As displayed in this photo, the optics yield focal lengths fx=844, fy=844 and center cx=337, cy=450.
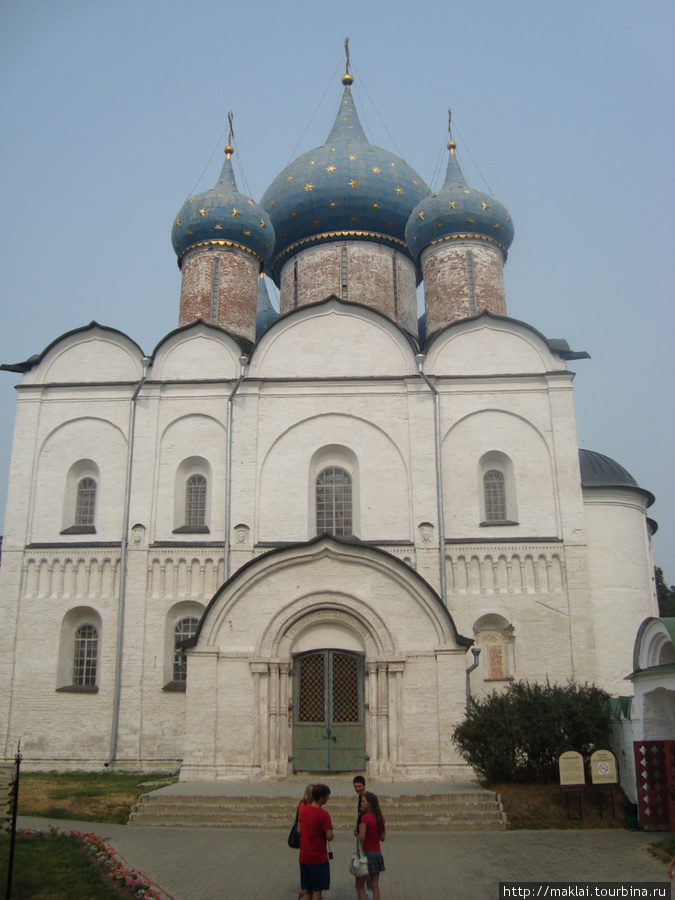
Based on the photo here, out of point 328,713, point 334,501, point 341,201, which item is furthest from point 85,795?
point 341,201

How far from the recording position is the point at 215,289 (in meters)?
20.0

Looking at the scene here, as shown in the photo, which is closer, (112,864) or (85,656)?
(112,864)

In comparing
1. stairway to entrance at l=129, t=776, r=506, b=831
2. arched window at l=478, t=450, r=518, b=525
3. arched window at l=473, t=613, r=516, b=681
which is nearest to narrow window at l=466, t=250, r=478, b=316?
arched window at l=478, t=450, r=518, b=525

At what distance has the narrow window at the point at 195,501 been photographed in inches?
673

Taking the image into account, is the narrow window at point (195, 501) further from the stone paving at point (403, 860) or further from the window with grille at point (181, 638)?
the stone paving at point (403, 860)

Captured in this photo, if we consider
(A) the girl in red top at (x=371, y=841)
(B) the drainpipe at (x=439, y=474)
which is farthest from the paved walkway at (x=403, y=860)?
(B) the drainpipe at (x=439, y=474)

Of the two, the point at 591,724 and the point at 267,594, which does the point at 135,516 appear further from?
the point at 591,724

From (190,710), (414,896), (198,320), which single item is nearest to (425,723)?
(190,710)

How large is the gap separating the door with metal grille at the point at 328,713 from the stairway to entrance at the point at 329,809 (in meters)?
1.74

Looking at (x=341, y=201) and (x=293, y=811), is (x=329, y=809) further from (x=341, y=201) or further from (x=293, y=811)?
→ (x=341, y=201)

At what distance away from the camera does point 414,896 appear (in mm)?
7555

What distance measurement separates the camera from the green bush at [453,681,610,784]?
1196cm

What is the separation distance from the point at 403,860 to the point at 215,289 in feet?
46.3

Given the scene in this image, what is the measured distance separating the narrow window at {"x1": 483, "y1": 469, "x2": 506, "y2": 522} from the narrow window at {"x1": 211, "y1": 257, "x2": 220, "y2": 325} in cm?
735
